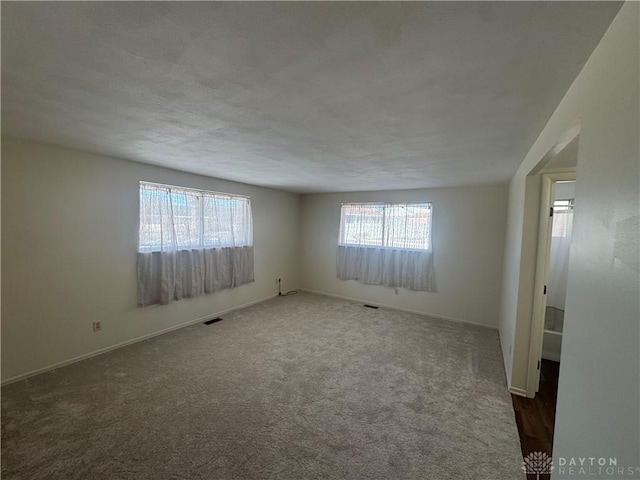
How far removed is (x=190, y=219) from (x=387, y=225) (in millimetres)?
3304

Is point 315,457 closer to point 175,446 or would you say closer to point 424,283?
point 175,446

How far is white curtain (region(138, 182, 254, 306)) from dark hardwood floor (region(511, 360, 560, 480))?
12.8 ft

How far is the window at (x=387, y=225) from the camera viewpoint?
4.61 meters

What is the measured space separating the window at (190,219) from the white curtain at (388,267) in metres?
1.97

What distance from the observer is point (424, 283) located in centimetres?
455

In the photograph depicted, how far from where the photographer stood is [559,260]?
3326 millimetres

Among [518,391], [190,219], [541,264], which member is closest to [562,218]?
[541,264]

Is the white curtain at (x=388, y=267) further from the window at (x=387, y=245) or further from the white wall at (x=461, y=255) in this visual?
the white wall at (x=461, y=255)

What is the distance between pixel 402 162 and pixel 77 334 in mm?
3885

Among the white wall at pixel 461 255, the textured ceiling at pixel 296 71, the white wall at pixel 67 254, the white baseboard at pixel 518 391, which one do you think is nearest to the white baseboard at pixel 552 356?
the white wall at pixel 461 255

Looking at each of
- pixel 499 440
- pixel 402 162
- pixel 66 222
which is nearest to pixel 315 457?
pixel 499 440

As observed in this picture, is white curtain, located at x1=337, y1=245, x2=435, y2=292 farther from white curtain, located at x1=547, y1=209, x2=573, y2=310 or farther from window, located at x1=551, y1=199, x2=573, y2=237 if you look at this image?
window, located at x1=551, y1=199, x2=573, y2=237

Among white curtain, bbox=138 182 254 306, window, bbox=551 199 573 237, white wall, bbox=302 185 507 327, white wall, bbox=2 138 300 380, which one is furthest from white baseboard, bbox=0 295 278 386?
window, bbox=551 199 573 237

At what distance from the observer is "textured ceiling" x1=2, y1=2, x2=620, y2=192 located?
2.82ft
